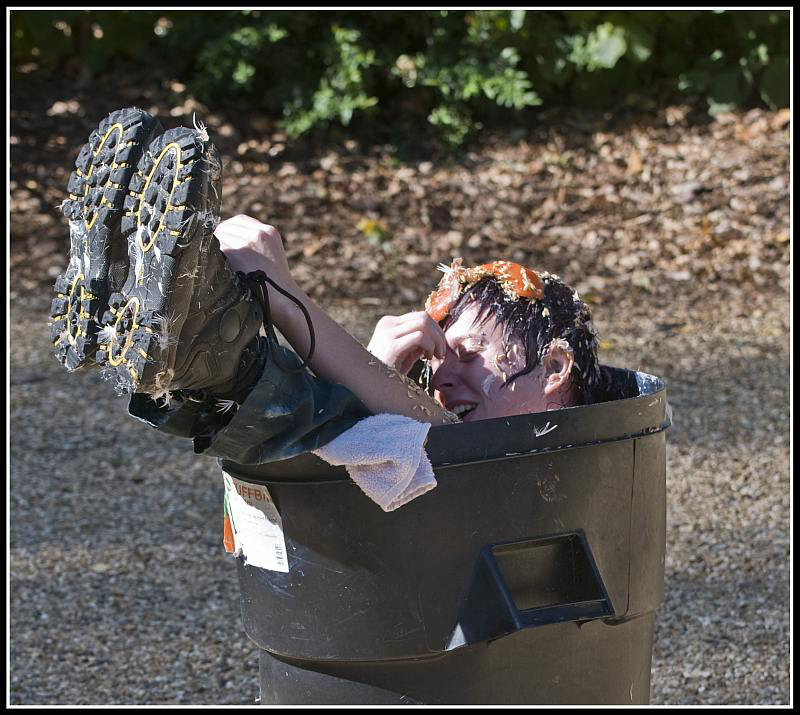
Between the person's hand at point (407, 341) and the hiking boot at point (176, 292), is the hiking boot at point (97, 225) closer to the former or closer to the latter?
the hiking boot at point (176, 292)

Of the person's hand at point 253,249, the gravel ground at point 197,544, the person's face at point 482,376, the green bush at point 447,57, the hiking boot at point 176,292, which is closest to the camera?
the hiking boot at point 176,292

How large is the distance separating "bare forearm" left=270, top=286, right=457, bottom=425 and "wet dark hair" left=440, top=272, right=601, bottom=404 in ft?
1.16

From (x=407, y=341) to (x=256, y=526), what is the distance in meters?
0.40

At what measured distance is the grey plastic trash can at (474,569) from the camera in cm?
164

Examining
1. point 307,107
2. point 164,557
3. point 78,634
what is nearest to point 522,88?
point 307,107

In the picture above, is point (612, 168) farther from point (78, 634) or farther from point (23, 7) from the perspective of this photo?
point (78, 634)

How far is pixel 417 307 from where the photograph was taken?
534 cm

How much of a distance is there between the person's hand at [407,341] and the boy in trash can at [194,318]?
10cm

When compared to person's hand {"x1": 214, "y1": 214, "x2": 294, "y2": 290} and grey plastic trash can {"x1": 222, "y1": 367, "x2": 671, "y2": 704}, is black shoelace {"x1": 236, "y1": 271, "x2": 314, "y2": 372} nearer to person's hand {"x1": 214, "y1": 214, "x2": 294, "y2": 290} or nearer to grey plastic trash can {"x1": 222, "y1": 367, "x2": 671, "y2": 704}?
person's hand {"x1": 214, "y1": 214, "x2": 294, "y2": 290}

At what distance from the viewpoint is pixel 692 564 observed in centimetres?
335

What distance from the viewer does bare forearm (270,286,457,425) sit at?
164 centimetres

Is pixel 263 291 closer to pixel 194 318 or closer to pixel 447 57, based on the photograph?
pixel 194 318

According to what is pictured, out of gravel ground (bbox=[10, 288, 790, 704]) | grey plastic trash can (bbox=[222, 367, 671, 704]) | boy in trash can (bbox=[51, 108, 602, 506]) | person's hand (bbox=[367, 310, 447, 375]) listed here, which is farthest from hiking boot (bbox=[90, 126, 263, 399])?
gravel ground (bbox=[10, 288, 790, 704])

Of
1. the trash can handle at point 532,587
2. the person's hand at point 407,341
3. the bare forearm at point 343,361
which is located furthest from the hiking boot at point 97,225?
the trash can handle at point 532,587
